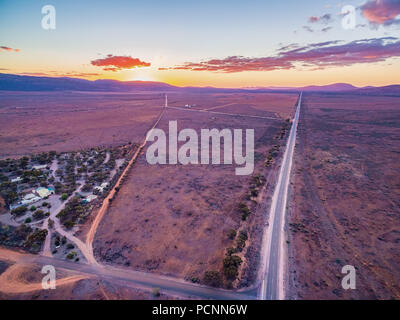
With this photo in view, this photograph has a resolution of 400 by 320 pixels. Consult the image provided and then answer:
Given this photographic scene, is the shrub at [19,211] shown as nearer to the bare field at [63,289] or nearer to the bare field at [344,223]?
the bare field at [63,289]

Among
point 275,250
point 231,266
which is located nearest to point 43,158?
point 231,266

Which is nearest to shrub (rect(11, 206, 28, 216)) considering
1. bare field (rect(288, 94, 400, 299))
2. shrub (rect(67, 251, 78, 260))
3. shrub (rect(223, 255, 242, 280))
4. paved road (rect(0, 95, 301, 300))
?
paved road (rect(0, 95, 301, 300))

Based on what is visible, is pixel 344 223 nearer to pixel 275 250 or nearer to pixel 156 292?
pixel 275 250

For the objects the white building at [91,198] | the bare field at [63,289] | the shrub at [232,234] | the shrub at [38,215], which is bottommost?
the bare field at [63,289]

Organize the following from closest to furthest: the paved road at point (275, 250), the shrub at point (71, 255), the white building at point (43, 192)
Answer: the paved road at point (275, 250)
the shrub at point (71, 255)
the white building at point (43, 192)

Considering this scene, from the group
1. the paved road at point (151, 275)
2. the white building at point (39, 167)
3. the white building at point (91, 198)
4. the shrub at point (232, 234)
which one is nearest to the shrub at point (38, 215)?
the paved road at point (151, 275)

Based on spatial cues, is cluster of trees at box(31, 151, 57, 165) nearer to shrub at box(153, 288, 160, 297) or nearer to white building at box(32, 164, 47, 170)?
white building at box(32, 164, 47, 170)

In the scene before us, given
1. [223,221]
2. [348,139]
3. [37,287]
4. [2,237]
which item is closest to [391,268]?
[223,221]
